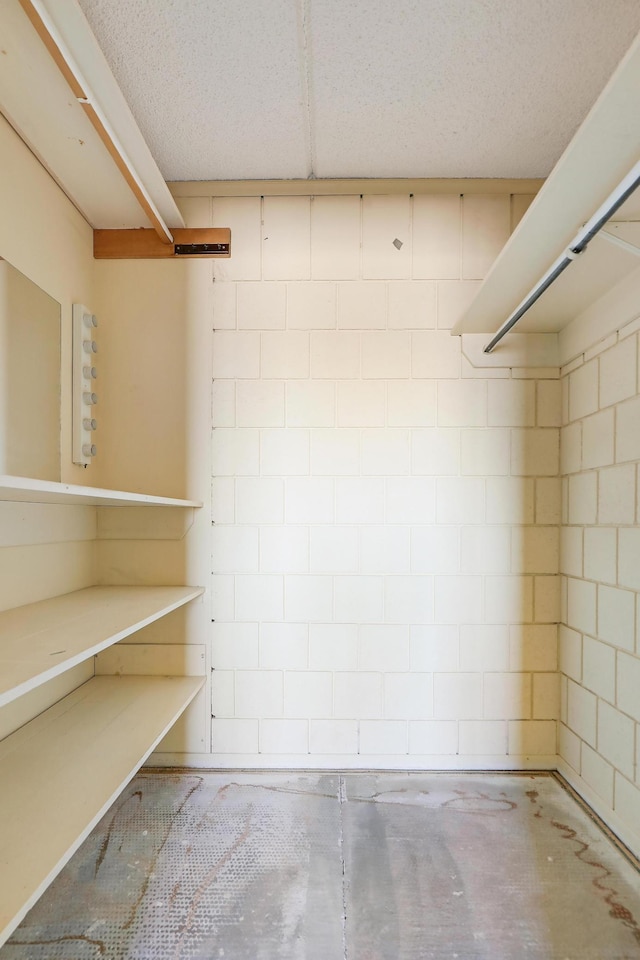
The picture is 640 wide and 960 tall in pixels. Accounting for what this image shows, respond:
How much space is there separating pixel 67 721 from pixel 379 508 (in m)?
1.37

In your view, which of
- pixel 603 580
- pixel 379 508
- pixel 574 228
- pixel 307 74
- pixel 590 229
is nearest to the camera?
pixel 590 229

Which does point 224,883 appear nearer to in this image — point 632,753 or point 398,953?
point 398,953

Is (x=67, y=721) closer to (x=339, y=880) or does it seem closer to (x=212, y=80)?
(x=339, y=880)

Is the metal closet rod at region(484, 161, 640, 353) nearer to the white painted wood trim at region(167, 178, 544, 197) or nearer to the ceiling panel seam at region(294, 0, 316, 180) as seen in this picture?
the white painted wood trim at region(167, 178, 544, 197)

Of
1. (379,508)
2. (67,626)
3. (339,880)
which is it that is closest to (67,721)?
(67,626)

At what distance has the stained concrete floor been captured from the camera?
125cm

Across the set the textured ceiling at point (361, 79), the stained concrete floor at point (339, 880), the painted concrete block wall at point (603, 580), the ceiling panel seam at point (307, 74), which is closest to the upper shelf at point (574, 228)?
the painted concrete block wall at point (603, 580)

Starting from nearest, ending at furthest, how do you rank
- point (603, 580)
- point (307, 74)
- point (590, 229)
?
point (590, 229) < point (307, 74) < point (603, 580)

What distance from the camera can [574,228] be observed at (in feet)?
4.43

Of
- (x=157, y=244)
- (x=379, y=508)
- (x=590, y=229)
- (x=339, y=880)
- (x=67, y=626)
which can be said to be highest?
(x=157, y=244)

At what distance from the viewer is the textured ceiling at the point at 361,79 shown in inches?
53.4

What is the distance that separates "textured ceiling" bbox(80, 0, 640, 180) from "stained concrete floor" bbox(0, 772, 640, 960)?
8.13ft

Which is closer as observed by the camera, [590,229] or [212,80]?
[590,229]

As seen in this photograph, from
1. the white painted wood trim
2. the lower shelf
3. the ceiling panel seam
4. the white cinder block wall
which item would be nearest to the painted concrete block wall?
the white cinder block wall
